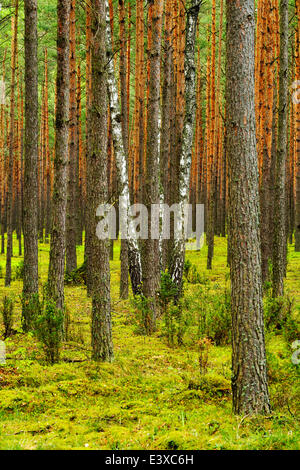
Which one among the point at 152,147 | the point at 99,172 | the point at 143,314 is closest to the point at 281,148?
the point at 152,147

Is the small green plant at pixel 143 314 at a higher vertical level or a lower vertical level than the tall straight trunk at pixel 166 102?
lower

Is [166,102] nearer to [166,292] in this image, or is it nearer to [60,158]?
[60,158]

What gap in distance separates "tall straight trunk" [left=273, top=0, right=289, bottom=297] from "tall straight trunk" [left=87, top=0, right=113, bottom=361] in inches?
159

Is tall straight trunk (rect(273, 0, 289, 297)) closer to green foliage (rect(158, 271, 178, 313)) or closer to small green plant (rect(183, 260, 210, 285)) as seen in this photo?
green foliage (rect(158, 271, 178, 313))

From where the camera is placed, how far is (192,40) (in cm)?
991

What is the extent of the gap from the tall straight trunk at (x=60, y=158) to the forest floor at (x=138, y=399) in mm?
955

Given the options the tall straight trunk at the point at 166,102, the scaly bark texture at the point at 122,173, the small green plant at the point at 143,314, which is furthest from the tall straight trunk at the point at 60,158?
the scaly bark texture at the point at 122,173

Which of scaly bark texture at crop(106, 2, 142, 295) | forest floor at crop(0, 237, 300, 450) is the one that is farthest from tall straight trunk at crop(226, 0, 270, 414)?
scaly bark texture at crop(106, 2, 142, 295)

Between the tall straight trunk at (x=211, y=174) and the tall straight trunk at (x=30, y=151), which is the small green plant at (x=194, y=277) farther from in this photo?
the tall straight trunk at (x=30, y=151)

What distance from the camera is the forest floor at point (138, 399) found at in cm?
337

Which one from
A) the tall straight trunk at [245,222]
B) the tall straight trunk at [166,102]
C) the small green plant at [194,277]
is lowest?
the small green plant at [194,277]

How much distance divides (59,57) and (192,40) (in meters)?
4.24
